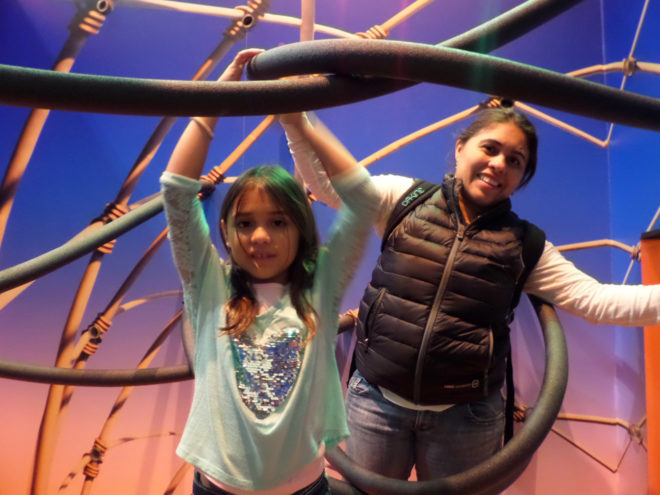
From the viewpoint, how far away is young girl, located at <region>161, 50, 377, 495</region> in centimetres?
94

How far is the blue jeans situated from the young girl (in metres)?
0.27

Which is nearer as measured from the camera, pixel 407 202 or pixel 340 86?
pixel 340 86

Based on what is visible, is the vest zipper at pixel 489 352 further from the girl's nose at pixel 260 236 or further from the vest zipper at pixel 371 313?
the girl's nose at pixel 260 236

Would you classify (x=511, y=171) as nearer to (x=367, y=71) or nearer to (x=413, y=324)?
(x=413, y=324)

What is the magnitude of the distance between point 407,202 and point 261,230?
0.48 meters

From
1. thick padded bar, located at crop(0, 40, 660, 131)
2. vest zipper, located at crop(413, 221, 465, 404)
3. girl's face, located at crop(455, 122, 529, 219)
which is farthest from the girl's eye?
thick padded bar, located at crop(0, 40, 660, 131)

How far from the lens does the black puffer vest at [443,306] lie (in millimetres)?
1233

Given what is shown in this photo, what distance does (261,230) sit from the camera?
99 centimetres

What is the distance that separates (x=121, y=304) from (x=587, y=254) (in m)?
1.81

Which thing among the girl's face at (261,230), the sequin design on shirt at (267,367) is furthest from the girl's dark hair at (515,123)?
the sequin design on shirt at (267,367)

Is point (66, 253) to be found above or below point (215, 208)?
below

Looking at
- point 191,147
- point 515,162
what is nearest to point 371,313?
point 515,162

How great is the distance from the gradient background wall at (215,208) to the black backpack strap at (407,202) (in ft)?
2.42

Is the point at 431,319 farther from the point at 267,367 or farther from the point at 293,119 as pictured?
the point at 293,119
